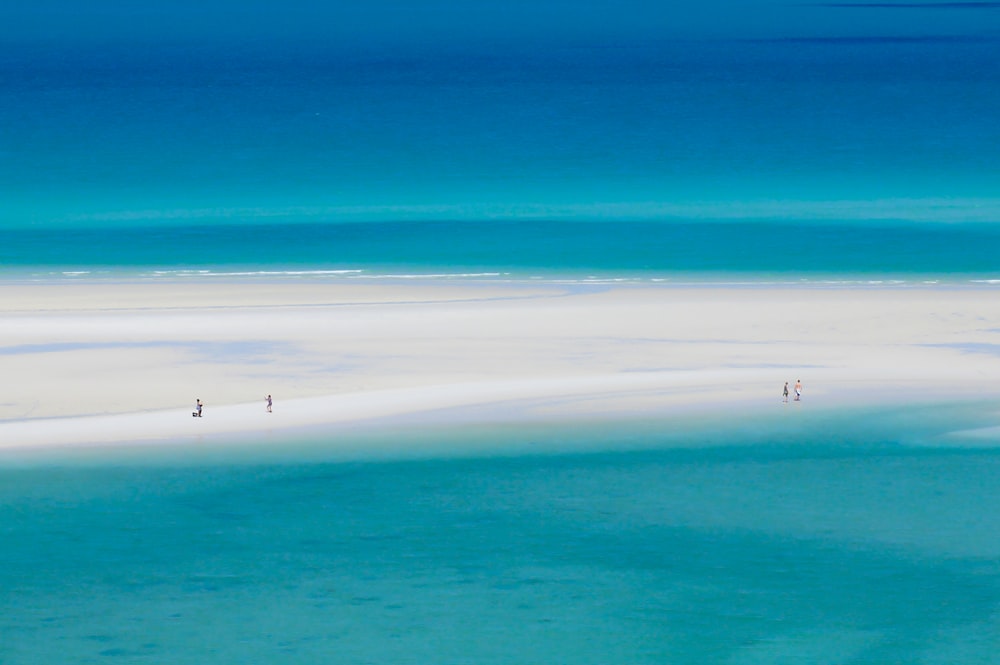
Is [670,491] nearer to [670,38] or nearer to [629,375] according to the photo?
[629,375]

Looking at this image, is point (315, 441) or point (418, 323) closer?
point (315, 441)

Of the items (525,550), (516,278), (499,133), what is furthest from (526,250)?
(499,133)

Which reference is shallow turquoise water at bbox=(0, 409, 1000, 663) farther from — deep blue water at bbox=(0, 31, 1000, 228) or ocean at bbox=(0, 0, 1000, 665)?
deep blue water at bbox=(0, 31, 1000, 228)

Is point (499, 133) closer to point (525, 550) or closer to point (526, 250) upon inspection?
point (526, 250)

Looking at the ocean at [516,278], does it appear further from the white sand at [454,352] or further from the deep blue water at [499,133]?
the white sand at [454,352]

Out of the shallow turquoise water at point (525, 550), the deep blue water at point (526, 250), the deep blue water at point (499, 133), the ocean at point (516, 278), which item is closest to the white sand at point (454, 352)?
the ocean at point (516, 278)

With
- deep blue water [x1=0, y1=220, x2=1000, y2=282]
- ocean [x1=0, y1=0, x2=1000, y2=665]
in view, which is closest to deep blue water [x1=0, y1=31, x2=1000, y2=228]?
ocean [x1=0, y1=0, x2=1000, y2=665]

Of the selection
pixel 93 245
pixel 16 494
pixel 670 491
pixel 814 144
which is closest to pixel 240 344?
pixel 16 494
